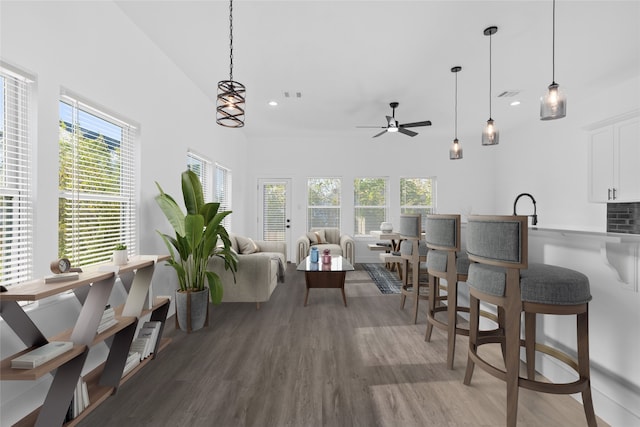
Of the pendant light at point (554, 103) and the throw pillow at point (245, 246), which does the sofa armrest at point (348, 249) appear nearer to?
the throw pillow at point (245, 246)

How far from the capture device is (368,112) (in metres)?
5.07

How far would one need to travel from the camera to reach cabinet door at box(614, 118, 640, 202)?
11.8 feet

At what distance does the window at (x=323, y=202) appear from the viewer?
6.93m

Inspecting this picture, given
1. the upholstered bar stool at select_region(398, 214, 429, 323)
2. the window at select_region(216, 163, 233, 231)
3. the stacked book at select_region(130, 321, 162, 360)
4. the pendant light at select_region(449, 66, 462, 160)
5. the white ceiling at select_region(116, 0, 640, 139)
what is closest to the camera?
the stacked book at select_region(130, 321, 162, 360)

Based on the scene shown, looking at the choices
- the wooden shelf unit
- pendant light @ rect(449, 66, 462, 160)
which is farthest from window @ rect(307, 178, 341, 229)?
the wooden shelf unit

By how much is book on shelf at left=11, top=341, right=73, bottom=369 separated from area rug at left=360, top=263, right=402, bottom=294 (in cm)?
364

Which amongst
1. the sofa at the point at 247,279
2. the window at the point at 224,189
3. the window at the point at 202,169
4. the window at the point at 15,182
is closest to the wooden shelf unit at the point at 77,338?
the window at the point at 15,182

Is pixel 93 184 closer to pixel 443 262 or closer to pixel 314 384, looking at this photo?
pixel 314 384

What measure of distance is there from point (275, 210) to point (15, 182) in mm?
5245

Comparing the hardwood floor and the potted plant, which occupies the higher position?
the potted plant

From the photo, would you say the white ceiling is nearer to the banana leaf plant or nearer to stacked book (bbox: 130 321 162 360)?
the banana leaf plant

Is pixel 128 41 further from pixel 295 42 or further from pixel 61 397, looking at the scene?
pixel 61 397

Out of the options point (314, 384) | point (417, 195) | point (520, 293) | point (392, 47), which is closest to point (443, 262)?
point (520, 293)

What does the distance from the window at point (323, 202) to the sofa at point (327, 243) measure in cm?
32
